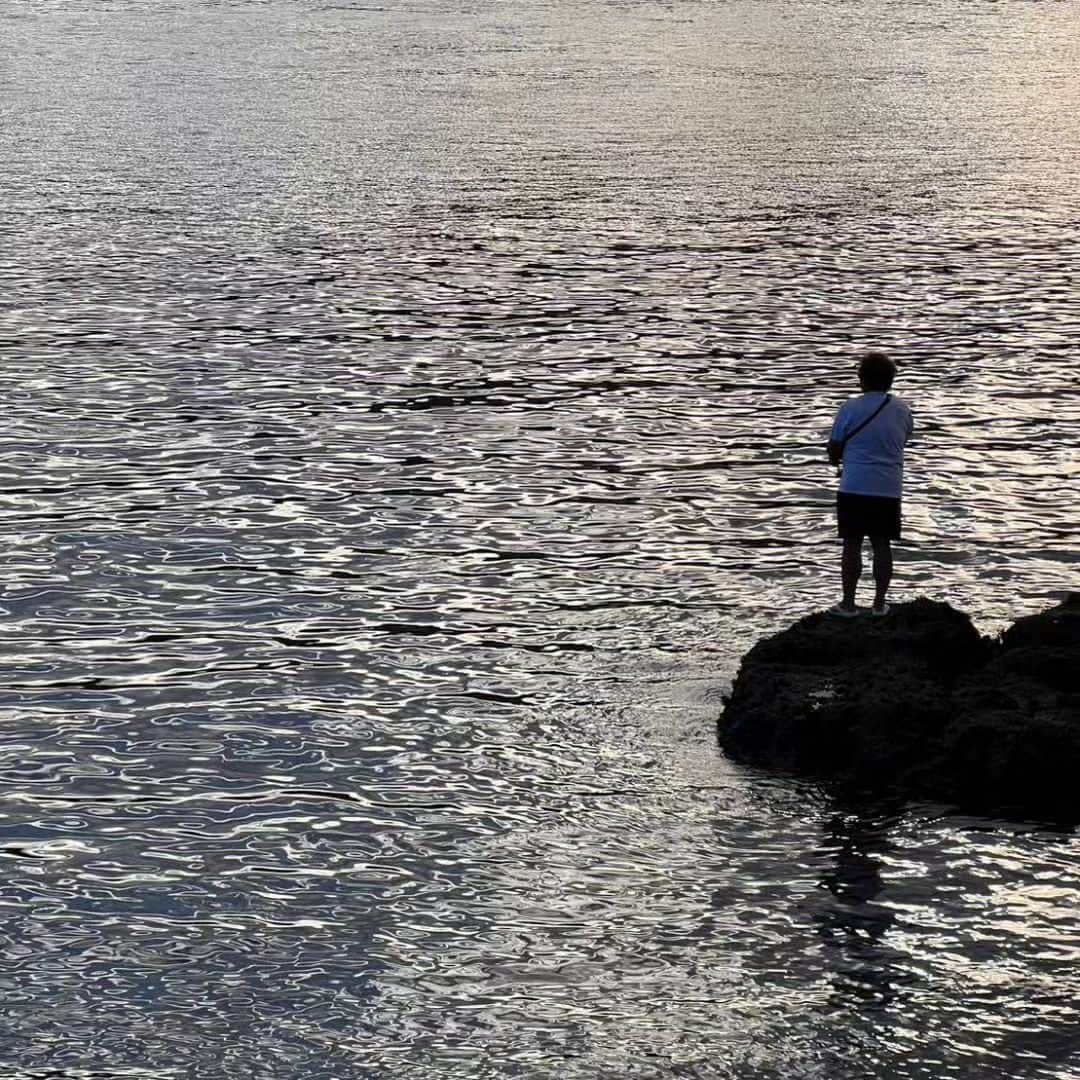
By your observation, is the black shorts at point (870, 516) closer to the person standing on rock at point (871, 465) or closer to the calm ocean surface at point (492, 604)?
the person standing on rock at point (871, 465)

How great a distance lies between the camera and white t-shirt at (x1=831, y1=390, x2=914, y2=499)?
1845cm

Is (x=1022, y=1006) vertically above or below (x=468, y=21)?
below

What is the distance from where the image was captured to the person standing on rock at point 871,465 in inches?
727

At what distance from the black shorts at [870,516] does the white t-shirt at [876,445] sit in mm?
59

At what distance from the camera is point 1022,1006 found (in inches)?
515

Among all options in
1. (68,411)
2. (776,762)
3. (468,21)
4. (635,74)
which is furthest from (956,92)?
(776,762)

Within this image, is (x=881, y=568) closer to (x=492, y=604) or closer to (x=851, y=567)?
(x=851, y=567)

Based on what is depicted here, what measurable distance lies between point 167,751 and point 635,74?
2625 inches

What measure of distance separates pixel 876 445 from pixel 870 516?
64 cm

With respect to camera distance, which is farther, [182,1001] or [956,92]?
[956,92]

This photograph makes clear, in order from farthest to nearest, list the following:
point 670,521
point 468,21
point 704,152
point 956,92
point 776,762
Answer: point 468,21, point 956,92, point 704,152, point 670,521, point 776,762

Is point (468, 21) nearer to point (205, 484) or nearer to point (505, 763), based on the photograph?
point (205, 484)

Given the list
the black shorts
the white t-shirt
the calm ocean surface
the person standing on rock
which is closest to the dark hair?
the person standing on rock

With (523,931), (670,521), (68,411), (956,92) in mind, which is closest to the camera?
(523,931)
